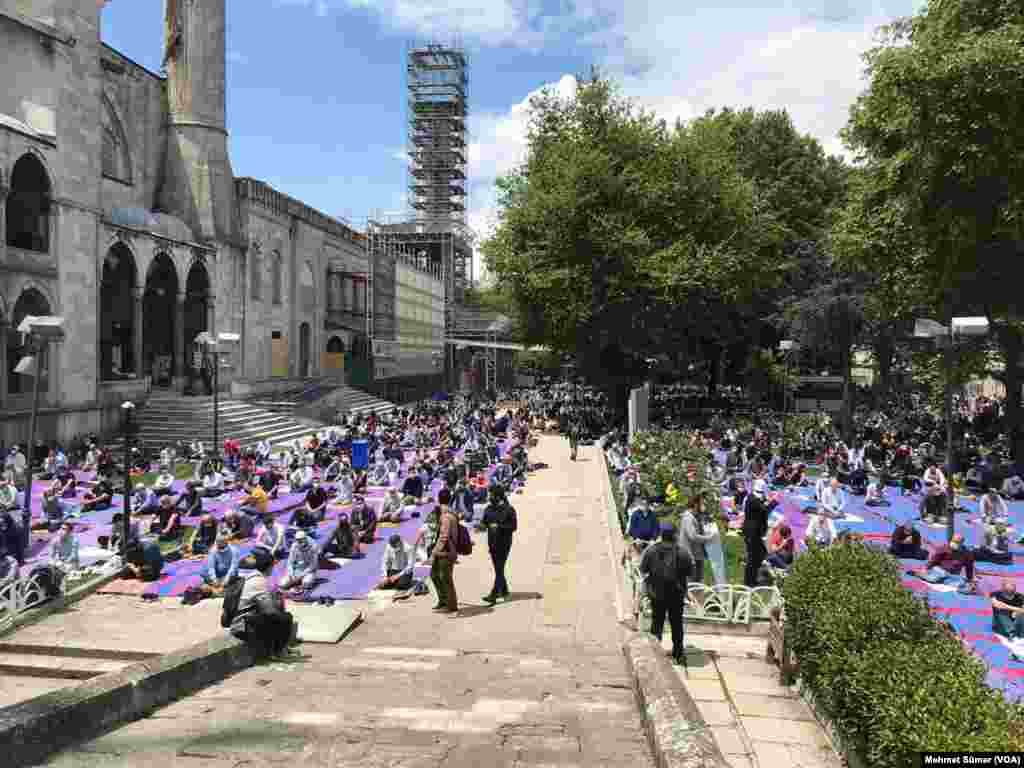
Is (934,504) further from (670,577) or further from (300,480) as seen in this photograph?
(300,480)

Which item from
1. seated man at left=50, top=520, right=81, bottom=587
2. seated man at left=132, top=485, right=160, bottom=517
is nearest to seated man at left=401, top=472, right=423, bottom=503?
seated man at left=132, top=485, right=160, bottom=517

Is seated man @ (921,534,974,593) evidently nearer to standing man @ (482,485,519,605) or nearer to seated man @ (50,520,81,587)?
standing man @ (482,485,519,605)

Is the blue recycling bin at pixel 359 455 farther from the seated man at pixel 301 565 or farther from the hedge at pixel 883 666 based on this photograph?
the hedge at pixel 883 666

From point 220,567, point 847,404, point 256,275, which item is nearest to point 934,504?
Result: point 220,567

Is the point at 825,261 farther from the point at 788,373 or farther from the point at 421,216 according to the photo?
the point at 421,216

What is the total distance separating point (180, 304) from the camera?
104 feet

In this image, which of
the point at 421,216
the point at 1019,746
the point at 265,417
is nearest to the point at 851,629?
the point at 1019,746

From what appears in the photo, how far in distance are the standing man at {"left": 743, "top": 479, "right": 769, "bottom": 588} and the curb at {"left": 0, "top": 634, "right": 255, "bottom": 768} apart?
7025 millimetres

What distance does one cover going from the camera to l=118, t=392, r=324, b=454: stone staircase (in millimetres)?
28070

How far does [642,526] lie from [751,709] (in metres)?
5.04

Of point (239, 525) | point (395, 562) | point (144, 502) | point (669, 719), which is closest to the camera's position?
point (669, 719)

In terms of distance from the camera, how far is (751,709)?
23.4 ft

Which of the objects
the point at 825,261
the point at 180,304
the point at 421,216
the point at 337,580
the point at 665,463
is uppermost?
the point at 421,216

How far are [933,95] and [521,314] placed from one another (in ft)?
61.0
